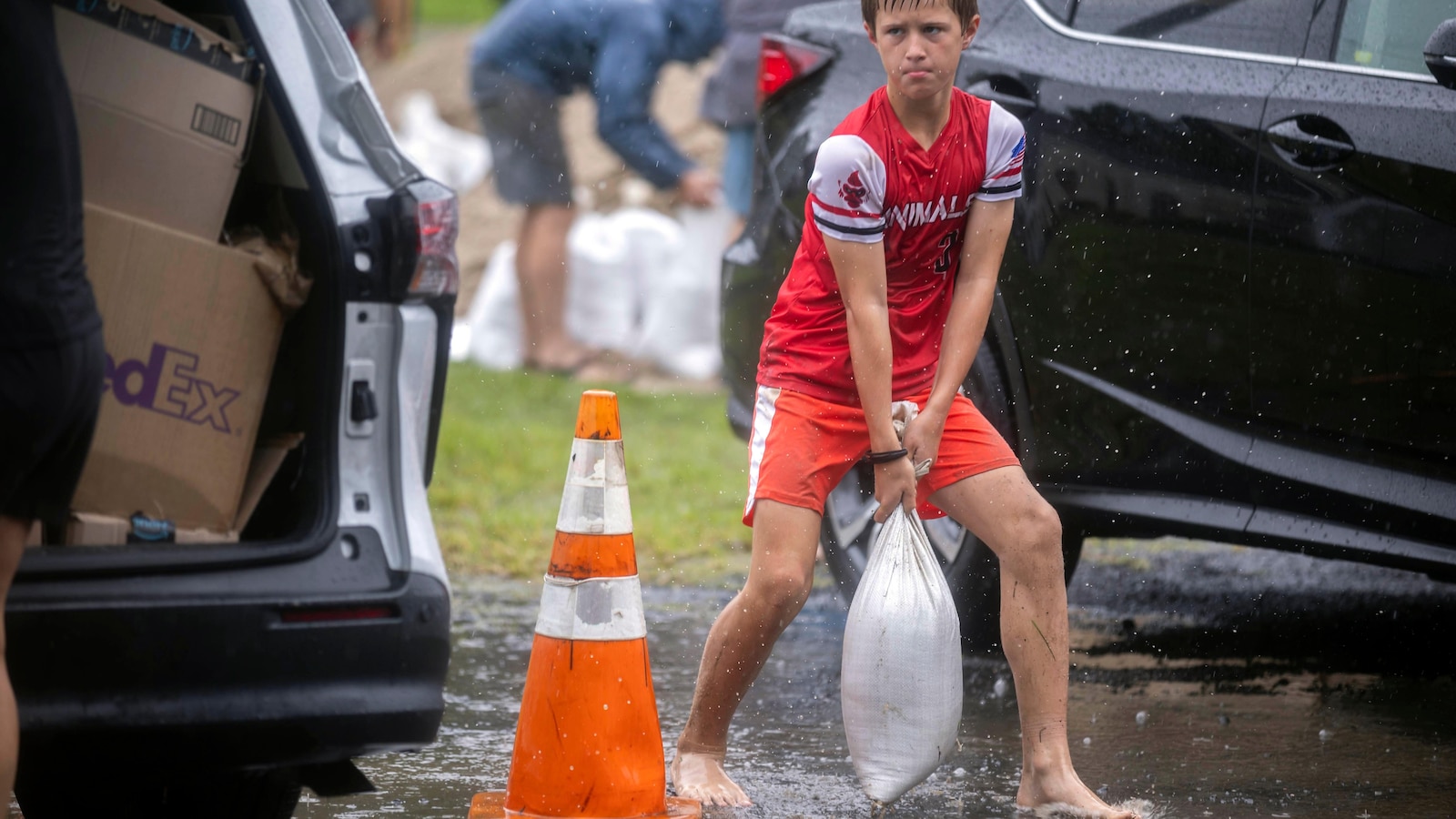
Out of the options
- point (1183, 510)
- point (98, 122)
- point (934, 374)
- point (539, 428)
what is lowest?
point (539, 428)

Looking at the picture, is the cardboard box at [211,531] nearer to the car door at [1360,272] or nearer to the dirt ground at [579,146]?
the car door at [1360,272]

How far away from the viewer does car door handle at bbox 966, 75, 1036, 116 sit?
427cm

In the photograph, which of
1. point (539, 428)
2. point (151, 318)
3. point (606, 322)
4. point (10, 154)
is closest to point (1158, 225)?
point (151, 318)

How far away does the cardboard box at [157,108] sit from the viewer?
2912 millimetres

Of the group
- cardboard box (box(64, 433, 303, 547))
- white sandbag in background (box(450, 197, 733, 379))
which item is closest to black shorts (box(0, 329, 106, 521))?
cardboard box (box(64, 433, 303, 547))

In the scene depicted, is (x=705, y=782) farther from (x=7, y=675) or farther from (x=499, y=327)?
(x=499, y=327)

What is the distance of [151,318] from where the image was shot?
296 cm

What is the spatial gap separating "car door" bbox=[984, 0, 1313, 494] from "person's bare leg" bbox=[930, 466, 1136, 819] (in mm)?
742

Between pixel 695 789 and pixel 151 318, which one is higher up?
pixel 151 318

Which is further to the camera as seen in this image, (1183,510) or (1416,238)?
(1183,510)

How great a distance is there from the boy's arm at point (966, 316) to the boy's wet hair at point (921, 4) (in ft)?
1.11

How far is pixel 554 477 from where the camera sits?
7.30 metres

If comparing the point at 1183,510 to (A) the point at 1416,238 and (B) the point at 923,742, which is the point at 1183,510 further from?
(B) the point at 923,742

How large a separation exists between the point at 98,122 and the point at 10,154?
541 mm
